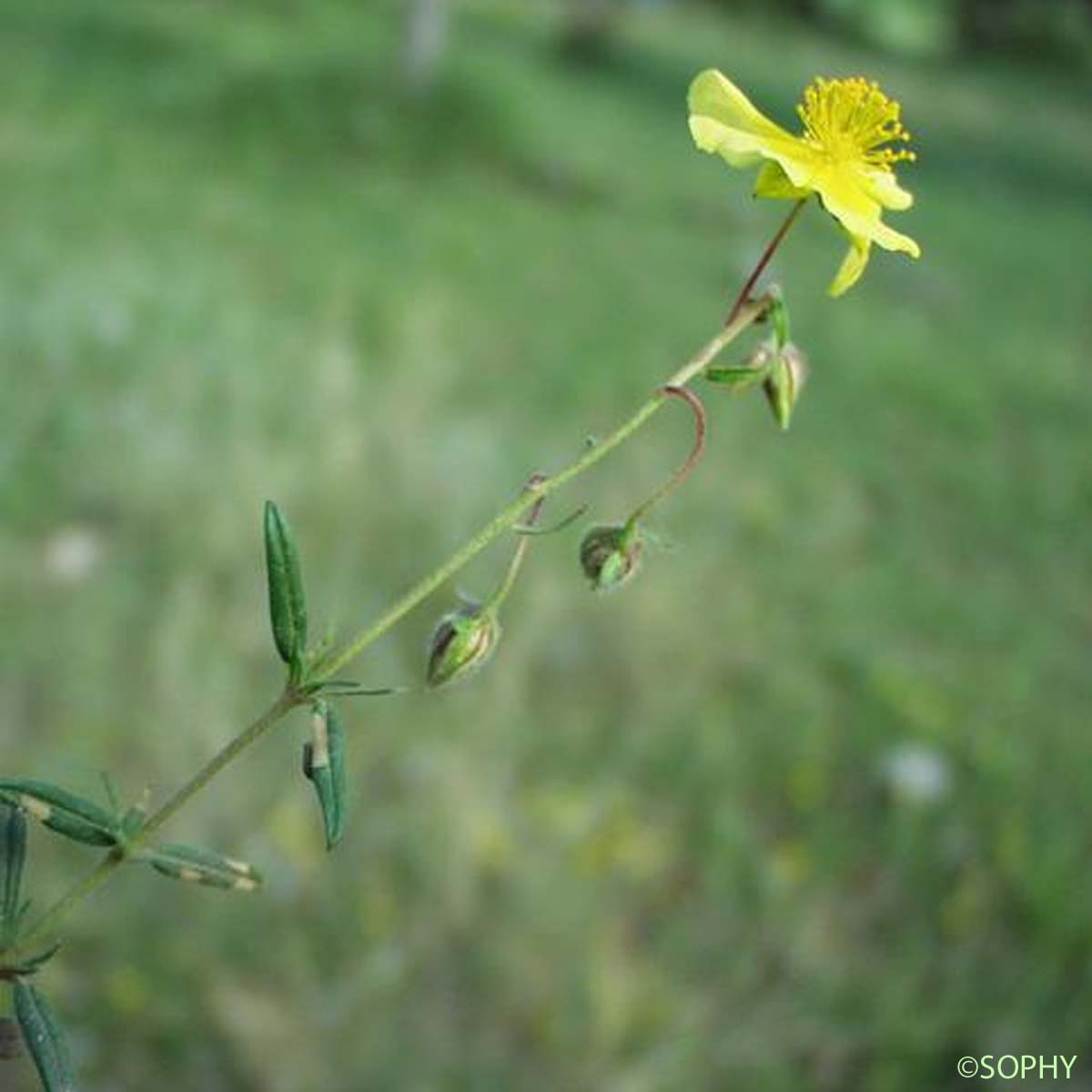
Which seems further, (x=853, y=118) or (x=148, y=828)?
(x=853, y=118)

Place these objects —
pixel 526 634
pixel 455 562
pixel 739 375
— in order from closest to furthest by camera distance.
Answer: pixel 455 562, pixel 739 375, pixel 526 634

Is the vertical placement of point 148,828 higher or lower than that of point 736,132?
lower

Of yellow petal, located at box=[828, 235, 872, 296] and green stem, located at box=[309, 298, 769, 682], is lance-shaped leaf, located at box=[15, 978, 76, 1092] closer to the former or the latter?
green stem, located at box=[309, 298, 769, 682]

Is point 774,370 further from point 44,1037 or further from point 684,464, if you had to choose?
point 44,1037

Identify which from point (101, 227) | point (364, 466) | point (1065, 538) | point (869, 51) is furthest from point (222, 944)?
point (869, 51)

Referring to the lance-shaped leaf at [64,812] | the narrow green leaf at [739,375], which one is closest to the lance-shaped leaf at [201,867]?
the lance-shaped leaf at [64,812]

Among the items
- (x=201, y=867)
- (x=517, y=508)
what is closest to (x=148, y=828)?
(x=201, y=867)
